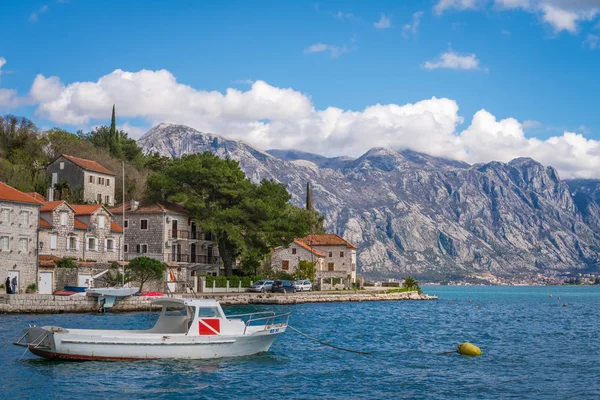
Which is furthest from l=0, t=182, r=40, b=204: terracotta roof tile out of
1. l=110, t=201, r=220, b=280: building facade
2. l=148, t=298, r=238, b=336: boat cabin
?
l=148, t=298, r=238, b=336: boat cabin

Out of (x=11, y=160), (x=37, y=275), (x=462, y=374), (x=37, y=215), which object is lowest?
(x=462, y=374)

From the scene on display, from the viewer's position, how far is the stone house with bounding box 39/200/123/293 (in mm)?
67419

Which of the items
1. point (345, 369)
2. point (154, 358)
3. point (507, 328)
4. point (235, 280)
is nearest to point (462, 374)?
point (345, 369)

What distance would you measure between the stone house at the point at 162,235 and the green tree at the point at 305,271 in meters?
17.9

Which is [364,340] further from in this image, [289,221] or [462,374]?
[289,221]

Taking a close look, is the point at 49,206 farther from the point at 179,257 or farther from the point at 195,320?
the point at 195,320

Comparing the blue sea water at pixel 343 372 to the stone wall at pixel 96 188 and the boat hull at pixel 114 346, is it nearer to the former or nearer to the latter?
the boat hull at pixel 114 346

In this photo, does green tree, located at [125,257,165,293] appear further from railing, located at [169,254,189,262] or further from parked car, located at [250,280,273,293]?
parked car, located at [250,280,273,293]

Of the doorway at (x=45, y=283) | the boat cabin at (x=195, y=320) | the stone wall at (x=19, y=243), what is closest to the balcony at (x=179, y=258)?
the doorway at (x=45, y=283)

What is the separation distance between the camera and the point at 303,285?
9575 centimetres

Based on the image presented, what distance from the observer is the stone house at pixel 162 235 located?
8588cm

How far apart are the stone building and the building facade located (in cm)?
2290

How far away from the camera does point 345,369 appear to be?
3325cm

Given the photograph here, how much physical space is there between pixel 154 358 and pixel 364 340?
688 inches
